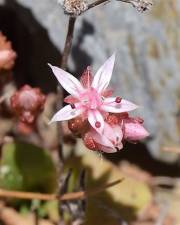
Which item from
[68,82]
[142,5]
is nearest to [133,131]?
[68,82]

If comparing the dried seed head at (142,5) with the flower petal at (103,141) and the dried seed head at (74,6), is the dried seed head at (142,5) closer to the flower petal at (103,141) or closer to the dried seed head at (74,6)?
the dried seed head at (74,6)

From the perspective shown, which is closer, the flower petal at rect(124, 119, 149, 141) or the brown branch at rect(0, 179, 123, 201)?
the flower petal at rect(124, 119, 149, 141)

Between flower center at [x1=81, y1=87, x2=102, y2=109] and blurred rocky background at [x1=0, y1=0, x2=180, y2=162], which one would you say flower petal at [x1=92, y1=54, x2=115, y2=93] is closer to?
flower center at [x1=81, y1=87, x2=102, y2=109]

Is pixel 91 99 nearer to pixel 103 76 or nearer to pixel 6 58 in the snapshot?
pixel 103 76

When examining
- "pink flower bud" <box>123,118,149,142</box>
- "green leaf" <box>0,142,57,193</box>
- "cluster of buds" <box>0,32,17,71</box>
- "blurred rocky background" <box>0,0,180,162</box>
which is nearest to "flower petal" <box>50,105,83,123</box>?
"pink flower bud" <box>123,118,149,142</box>

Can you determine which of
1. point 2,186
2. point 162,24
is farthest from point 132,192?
point 162,24

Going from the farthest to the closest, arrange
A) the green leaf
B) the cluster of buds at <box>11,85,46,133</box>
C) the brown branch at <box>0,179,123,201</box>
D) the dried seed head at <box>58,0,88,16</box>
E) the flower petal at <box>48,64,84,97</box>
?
the green leaf → the brown branch at <box>0,179,123,201</box> → the cluster of buds at <box>11,85,46,133</box> → the flower petal at <box>48,64,84,97</box> → the dried seed head at <box>58,0,88,16</box>

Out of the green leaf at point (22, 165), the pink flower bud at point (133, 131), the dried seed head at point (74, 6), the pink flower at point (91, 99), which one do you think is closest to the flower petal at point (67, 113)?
the pink flower at point (91, 99)
